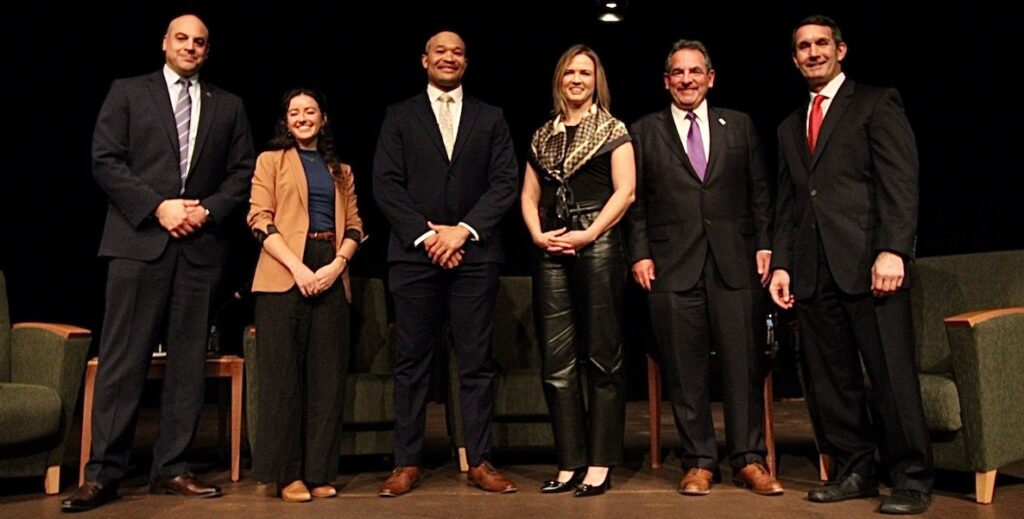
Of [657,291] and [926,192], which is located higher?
[926,192]

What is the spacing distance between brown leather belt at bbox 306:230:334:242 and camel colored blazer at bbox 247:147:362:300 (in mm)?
23

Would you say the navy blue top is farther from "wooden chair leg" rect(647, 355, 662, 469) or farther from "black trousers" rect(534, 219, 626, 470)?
"wooden chair leg" rect(647, 355, 662, 469)

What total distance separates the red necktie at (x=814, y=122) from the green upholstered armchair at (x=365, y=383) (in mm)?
1852

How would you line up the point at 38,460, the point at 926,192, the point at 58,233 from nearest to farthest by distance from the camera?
the point at 38,460
the point at 58,233
the point at 926,192

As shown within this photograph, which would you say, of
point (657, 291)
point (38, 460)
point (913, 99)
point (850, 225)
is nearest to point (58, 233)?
point (38, 460)

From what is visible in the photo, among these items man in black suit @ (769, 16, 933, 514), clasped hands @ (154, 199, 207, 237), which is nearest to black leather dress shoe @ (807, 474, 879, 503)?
man in black suit @ (769, 16, 933, 514)

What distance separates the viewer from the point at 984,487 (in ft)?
10.6

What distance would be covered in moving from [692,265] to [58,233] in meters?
4.47

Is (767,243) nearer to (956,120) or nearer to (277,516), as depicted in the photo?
(277,516)

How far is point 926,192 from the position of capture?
6.86 meters

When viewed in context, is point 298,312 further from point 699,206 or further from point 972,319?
point 972,319

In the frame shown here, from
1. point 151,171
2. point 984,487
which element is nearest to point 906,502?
point 984,487

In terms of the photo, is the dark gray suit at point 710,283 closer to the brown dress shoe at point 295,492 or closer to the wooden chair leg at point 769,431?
the wooden chair leg at point 769,431

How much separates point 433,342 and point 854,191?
1.50 meters
